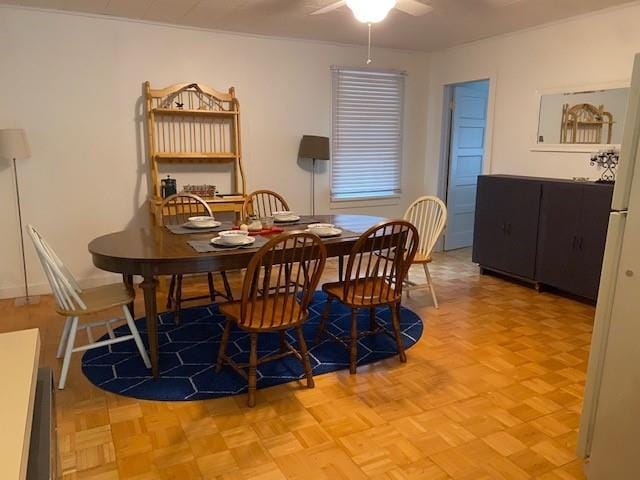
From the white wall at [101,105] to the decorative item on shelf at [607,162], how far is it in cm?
270

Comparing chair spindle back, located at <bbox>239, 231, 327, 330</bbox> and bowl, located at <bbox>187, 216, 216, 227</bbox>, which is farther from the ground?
bowl, located at <bbox>187, 216, 216, 227</bbox>

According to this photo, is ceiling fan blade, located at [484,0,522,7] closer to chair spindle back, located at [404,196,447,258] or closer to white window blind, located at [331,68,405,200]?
chair spindle back, located at [404,196,447,258]

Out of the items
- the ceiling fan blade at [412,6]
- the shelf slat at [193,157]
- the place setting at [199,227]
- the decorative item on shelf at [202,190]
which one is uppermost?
the ceiling fan blade at [412,6]

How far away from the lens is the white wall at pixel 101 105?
3832mm

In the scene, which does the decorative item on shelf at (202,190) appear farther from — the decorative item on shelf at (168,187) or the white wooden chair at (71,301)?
the white wooden chair at (71,301)

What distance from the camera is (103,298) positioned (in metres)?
2.77

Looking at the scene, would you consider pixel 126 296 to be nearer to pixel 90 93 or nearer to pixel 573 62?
pixel 90 93

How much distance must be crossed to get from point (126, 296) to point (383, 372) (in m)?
1.55

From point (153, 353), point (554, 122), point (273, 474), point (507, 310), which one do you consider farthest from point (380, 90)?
point (273, 474)

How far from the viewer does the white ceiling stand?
3.59m

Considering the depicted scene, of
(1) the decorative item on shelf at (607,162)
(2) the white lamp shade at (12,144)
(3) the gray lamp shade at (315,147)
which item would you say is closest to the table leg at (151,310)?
(2) the white lamp shade at (12,144)

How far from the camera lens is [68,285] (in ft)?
8.40

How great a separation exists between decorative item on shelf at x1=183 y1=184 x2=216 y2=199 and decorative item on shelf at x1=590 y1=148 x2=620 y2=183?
3230 millimetres

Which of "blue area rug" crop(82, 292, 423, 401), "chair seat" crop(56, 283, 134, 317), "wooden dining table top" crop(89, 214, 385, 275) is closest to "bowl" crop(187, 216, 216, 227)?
"wooden dining table top" crop(89, 214, 385, 275)
